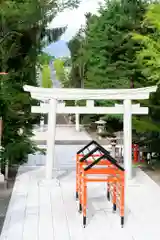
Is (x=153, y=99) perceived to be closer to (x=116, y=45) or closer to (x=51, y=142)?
(x=51, y=142)

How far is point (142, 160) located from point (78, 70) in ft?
47.8

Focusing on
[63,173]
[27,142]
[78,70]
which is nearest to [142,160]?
[63,173]

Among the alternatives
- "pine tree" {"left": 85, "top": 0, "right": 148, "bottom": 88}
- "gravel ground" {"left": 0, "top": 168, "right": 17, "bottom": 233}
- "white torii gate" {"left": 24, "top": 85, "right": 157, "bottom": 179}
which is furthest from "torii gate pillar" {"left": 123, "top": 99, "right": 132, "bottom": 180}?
"pine tree" {"left": 85, "top": 0, "right": 148, "bottom": 88}

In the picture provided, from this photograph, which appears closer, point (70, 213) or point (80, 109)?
point (70, 213)

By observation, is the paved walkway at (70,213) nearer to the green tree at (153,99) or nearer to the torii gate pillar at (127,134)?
the torii gate pillar at (127,134)

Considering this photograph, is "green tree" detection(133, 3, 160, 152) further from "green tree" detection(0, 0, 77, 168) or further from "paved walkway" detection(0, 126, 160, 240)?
"green tree" detection(0, 0, 77, 168)

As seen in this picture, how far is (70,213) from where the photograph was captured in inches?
283

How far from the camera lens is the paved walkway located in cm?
614

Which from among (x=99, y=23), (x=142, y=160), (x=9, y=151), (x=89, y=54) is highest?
(x=99, y=23)

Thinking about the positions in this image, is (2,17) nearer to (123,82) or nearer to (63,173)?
(63,173)

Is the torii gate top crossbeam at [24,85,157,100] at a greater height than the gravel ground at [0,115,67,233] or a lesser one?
greater

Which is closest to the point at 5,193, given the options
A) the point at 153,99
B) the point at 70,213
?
the point at 70,213

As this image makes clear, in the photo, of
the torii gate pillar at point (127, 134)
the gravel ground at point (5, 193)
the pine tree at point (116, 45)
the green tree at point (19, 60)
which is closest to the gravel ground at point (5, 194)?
the gravel ground at point (5, 193)

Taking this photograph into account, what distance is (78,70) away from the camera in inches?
1031
